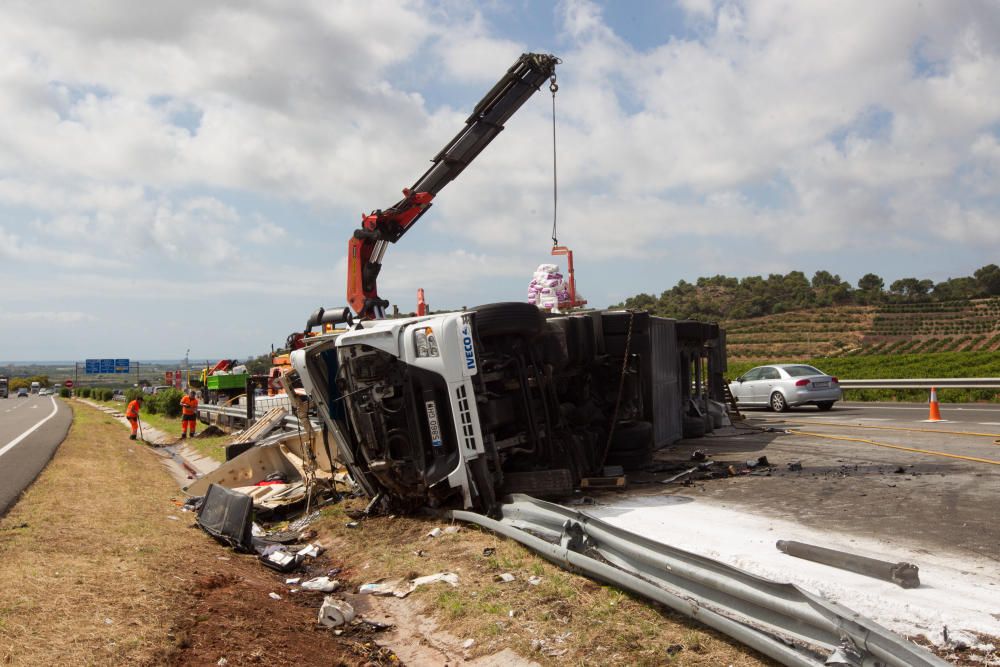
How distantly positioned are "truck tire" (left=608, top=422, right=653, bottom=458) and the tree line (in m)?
56.2

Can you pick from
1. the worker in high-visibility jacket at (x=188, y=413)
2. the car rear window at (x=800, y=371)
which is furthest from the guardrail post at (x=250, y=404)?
the car rear window at (x=800, y=371)

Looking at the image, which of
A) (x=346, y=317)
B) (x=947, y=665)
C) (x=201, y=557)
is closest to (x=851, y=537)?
(x=947, y=665)

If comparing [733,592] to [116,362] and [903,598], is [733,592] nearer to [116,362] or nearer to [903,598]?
[903,598]

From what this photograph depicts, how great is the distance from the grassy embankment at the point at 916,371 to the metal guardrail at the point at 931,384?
605 mm

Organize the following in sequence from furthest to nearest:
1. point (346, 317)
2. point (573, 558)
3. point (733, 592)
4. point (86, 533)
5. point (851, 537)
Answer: point (346, 317) < point (86, 533) < point (851, 537) < point (573, 558) < point (733, 592)

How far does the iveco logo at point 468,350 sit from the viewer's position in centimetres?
679

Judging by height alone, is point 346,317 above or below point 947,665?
above

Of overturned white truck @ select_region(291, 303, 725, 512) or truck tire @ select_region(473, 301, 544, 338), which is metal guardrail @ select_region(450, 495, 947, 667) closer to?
overturned white truck @ select_region(291, 303, 725, 512)

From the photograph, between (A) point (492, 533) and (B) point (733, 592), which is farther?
(A) point (492, 533)

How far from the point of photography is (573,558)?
504cm

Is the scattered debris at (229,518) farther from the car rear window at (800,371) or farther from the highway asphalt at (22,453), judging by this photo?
the car rear window at (800,371)

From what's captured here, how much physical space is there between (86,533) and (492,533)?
4.15 metres

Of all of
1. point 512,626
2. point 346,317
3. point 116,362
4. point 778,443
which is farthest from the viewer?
point 116,362

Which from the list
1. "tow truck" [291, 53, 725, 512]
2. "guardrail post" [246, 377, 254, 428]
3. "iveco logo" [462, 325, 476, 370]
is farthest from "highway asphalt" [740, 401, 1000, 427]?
"guardrail post" [246, 377, 254, 428]
